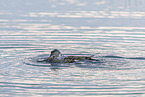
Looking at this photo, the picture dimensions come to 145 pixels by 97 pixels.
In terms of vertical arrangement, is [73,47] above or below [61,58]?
above

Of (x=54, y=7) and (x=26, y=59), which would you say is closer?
(x=26, y=59)

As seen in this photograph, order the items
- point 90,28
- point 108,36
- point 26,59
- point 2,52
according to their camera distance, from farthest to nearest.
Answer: point 90,28 → point 108,36 → point 2,52 → point 26,59

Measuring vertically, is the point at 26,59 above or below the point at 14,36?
below

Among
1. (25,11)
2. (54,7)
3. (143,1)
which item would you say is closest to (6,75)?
(25,11)

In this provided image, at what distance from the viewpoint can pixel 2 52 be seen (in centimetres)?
1698

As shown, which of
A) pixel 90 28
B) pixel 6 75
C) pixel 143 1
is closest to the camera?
pixel 6 75

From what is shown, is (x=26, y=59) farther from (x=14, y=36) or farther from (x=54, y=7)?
(x=54, y=7)

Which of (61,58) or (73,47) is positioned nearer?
(61,58)

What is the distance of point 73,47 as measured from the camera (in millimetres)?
18188

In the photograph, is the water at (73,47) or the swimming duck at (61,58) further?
the swimming duck at (61,58)

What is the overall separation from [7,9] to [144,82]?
1926 cm

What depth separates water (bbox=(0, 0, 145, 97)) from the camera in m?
12.2

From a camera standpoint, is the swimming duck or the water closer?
the water

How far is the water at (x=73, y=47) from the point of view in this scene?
481 inches
